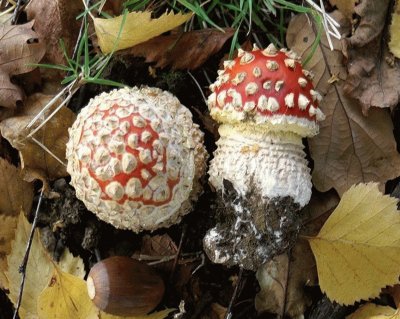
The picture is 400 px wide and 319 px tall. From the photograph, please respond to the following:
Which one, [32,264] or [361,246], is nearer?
[361,246]

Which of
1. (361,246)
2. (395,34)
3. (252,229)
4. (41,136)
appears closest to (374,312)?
(361,246)

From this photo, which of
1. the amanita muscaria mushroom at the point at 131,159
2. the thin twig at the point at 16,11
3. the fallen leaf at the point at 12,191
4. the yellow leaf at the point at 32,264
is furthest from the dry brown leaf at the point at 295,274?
the thin twig at the point at 16,11

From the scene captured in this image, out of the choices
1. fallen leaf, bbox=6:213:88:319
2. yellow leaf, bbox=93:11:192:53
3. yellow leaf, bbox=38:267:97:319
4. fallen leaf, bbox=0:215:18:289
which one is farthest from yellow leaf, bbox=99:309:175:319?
yellow leaf, bbox=93:11:192:53

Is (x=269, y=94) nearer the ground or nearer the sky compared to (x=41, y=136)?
nearer the sky

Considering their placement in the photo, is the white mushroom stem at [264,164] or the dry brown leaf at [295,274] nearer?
the white mushroom stem at [264,164]

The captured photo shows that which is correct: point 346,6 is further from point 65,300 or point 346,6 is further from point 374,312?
point 65,300

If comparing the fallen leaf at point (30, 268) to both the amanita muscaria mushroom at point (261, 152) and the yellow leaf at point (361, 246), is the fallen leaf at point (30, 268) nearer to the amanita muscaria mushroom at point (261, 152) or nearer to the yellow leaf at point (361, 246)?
the amanita muscaria mushroom at point (261, 152)
